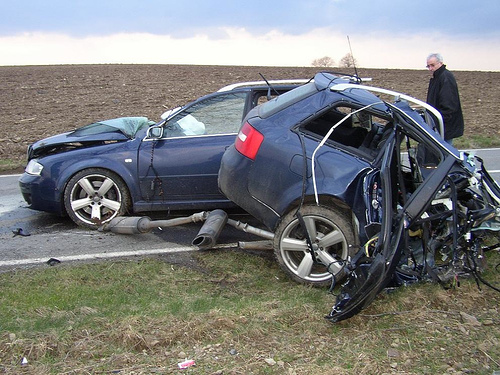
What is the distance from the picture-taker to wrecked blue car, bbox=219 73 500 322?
172 inches

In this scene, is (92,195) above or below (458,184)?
below

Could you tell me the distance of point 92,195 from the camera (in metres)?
6.88

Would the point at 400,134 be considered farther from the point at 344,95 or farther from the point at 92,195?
the point at 92,195

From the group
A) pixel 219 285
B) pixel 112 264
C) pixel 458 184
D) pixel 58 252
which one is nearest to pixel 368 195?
pixel 458 184

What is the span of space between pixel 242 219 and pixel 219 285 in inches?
82.8

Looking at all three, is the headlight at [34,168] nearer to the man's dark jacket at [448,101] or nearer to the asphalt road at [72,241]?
the asphalt road at [72,241]

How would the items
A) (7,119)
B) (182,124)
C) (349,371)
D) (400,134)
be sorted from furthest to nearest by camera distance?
(7,119), (182,124), (400,134), (349,371)

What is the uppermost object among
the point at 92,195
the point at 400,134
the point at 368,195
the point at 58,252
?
the point at 400,134

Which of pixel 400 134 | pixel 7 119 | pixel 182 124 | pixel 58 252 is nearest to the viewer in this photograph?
pixel 400 134

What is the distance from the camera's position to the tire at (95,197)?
22.3ft

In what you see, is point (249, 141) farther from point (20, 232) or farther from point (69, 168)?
point (20, 232)

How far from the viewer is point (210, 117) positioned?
6.80m

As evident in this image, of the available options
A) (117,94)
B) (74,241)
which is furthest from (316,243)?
(117,94)

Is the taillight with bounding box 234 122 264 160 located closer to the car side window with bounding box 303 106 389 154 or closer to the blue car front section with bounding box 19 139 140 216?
the car side window with bounding box 303 106 389 154
